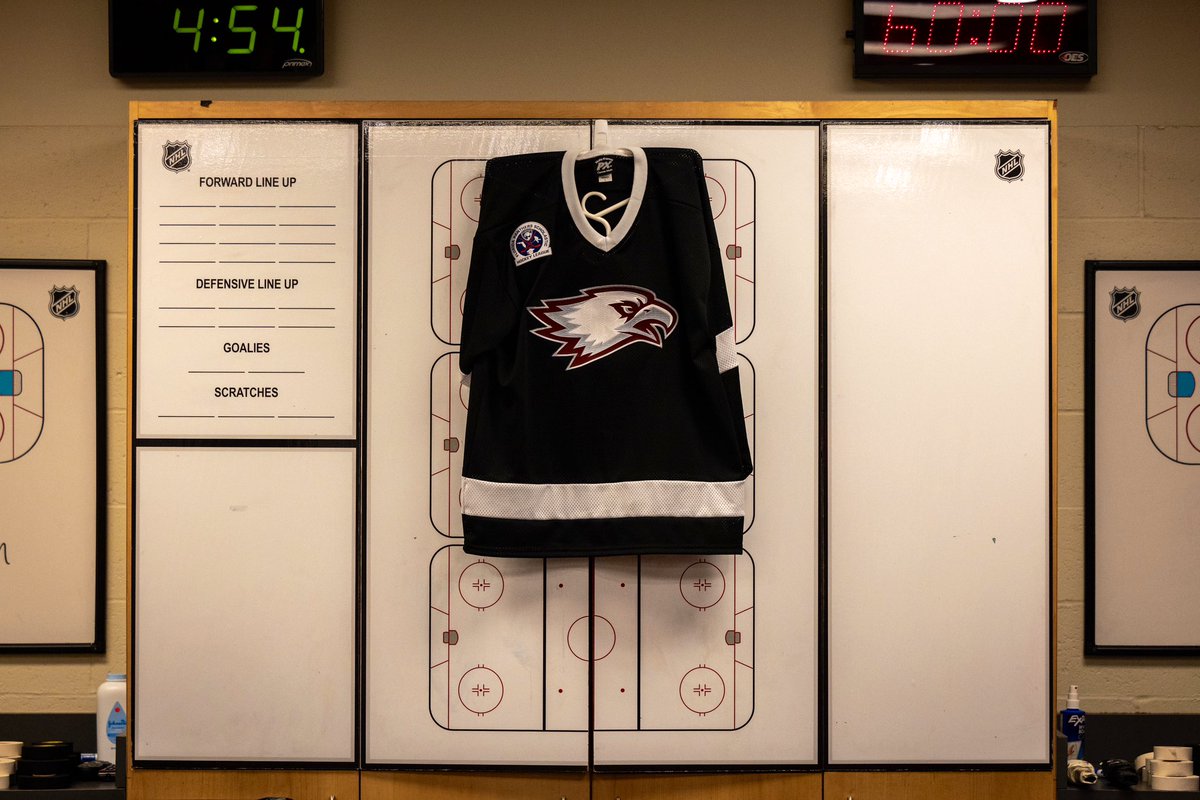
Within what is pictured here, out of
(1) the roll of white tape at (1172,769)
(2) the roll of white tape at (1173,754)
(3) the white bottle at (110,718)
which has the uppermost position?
(3) the white bottle at (110,718)

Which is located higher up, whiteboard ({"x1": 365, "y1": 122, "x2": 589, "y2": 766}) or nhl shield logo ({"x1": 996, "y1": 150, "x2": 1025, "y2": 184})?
nhl shield logo ({"x1": 996, "y1": 150, "x2": 1025, "y2": 184})

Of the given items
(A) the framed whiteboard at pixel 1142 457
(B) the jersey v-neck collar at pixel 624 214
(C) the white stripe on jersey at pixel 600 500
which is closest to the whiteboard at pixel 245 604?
(C) the white stripe on jersey at pixel 600 500

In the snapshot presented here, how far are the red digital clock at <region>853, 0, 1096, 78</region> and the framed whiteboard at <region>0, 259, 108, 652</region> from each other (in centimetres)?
204

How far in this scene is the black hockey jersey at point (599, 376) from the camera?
1807 millimetres

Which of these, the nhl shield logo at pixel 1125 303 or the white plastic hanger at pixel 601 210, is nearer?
the white plastic hanger at pixel 601 210

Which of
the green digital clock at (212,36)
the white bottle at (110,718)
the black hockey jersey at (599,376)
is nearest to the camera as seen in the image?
the black hockey jersey at (599,376)

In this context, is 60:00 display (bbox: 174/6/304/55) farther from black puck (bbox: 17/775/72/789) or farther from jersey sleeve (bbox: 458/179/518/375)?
black puck (bbox: 17/775/72/789)

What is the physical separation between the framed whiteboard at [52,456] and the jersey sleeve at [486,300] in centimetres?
106

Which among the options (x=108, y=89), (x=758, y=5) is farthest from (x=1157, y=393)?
(x=108, y=89)

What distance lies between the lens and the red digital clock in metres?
2.15

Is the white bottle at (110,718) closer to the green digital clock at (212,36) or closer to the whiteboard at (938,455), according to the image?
the green digital clock at (212,36)

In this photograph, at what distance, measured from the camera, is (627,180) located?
A: 1852 millimetres

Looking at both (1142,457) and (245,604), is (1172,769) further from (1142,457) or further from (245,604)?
(245,604)

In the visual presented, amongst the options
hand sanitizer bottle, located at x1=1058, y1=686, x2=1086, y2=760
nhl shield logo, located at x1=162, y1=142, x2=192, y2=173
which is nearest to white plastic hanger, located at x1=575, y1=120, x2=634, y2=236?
nhl shield logo, located at x1=162, y1=142, x2=192, y2=173
